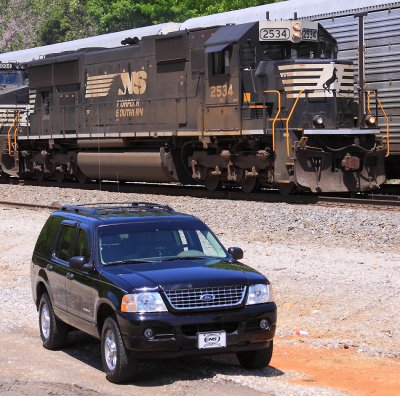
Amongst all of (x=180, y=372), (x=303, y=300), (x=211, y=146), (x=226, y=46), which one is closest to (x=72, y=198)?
(x=211, y=146)

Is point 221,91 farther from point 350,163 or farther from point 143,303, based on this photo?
point 143,303

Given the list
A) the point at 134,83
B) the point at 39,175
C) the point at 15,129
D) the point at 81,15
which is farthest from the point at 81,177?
the point at 81,15

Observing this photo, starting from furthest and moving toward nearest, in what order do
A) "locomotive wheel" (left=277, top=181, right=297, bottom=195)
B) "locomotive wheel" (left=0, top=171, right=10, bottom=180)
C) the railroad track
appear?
"locomotive wheel" (left=0, top=171, right=10, bottom=180) → "locomotive wheel" (left=277, top=181, right=297, bottom=195) → the railroad track

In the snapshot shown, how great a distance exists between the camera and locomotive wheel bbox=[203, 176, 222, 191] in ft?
70.0

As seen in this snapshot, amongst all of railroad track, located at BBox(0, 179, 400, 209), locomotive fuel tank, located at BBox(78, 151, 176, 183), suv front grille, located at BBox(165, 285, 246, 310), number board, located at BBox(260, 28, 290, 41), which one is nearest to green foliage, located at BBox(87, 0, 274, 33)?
locomotive fuel tank, located at BBox(78, 151, 176, 183)

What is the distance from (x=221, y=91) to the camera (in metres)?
20.0

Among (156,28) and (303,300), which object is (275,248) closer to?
(303,300)

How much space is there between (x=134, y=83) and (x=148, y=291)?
1654cm

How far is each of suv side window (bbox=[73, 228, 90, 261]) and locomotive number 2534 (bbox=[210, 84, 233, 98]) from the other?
11864mm

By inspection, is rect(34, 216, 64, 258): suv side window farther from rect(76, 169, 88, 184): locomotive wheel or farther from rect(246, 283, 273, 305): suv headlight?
rect(76, 169, 88, 184): locomotive wheel

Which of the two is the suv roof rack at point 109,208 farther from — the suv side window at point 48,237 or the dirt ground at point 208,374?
the dirt ground at point 208,374

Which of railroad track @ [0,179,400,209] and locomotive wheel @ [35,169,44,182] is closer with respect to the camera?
railroad track @ [0,179,400,209]

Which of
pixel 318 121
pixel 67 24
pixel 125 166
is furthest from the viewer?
pixel 67 24

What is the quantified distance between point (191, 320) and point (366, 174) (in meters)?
12.5
